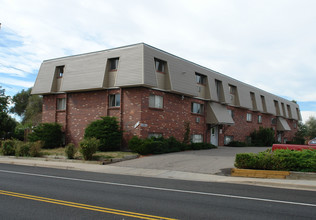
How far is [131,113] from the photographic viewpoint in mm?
22297

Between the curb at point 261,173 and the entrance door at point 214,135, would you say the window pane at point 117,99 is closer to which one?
the entrance door at point 214,135

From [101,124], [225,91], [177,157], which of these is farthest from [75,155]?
[225,91]

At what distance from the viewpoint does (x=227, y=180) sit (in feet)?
39.5

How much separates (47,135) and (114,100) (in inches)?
247

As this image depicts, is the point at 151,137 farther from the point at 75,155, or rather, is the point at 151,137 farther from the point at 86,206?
the point at 86,206

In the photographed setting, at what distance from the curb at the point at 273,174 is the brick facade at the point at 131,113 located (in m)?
9.92

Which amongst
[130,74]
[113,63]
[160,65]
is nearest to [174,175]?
[130,74]

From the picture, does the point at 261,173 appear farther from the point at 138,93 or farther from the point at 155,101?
the point at 155,101

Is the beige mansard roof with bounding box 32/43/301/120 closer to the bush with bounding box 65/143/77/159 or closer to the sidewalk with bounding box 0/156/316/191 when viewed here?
the bush with bounding box 65/143/77/159

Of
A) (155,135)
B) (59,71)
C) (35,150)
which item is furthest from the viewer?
(59,71)

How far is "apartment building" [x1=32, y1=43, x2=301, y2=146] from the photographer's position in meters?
22.0

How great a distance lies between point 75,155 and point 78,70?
8035mm

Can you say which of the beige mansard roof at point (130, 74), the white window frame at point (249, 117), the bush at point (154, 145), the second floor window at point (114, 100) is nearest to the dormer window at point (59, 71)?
the beige mansard roof at point (130, 74)

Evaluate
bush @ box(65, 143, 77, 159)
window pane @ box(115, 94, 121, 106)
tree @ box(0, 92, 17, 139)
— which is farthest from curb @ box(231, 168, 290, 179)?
tree @ box(0, 92, 17, 139)
